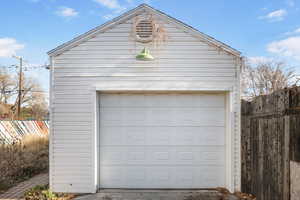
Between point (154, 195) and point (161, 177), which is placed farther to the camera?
point (161, 177)

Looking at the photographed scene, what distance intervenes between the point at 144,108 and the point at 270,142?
2713 millimetres

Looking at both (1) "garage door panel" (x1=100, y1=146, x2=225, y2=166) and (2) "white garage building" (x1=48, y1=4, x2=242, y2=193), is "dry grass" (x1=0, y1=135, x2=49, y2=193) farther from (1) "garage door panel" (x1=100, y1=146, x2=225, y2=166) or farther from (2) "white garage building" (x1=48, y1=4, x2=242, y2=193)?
(1) "garage door panel" (x1=100, y1=146, x2=225, y2=166)

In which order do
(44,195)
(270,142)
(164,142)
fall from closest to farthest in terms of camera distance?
(270,142) → (44,195) → (164,142)

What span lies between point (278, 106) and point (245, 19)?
647 centimetres

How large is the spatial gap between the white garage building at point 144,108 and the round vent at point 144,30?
0.02m

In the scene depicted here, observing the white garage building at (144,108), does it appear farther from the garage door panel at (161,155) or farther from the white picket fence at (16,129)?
the white picket fence at (16,129)

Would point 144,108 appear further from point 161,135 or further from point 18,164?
point 18,164

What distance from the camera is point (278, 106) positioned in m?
3.59

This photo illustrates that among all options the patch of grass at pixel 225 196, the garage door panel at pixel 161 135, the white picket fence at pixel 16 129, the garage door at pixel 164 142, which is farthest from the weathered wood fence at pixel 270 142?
the white picket fence at pixel 16 129

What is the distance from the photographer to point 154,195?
4777 millimetres

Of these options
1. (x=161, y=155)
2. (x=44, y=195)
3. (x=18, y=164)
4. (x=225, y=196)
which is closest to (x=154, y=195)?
(x=161, y=155)

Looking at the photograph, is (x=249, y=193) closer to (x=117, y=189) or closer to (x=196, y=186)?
(x=196, y=186)

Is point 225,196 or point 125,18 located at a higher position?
point 125,18

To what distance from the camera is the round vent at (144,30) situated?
5.08 m
